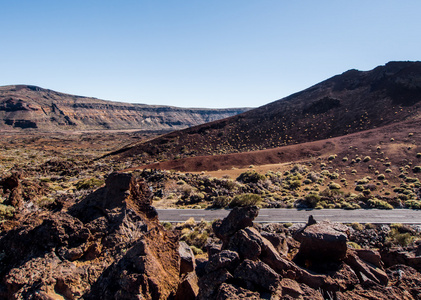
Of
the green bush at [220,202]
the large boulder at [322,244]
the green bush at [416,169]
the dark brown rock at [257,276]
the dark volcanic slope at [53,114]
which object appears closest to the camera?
the dark brown rock at [257,276]

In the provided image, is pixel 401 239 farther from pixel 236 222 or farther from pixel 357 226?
pixel 236 222

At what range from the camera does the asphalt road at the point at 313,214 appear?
59.3ft

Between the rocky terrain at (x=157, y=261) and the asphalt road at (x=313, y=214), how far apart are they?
35.9 ft

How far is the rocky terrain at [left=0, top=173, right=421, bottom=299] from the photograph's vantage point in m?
4.38

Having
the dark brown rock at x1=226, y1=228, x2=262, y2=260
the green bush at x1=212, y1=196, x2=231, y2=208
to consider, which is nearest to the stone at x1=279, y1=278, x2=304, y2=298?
the dark brown rock at x1=226, y1=228, x2=262, y2=260

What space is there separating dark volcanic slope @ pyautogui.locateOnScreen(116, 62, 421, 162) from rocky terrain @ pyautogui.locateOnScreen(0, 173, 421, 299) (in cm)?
5080

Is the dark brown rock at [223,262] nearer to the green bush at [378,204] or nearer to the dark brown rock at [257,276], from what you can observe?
the dark brown rock at [257,276]

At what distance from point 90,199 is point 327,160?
38.2 m

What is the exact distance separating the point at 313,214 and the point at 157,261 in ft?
59.0

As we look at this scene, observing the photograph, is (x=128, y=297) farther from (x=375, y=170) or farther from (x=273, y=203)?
(x=375, y=170)

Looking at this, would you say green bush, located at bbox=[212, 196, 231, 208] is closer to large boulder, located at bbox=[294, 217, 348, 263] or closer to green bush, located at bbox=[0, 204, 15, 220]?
green bush, located at bbox=[0, 204, 15, 220]

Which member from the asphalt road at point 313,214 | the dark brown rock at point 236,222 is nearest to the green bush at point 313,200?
the asphalt road at point 313,214

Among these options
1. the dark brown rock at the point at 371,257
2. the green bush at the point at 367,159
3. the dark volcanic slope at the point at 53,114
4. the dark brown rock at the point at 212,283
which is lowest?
the green bush at the point at 367,159

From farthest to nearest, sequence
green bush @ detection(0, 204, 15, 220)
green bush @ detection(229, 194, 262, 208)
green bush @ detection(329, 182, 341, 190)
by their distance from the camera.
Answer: green bush @ detection(329, 182, 341, 190)
green bush @ detection(229, 194, 262, 208)
green bush @ detection(0, 204, 15, 220)
